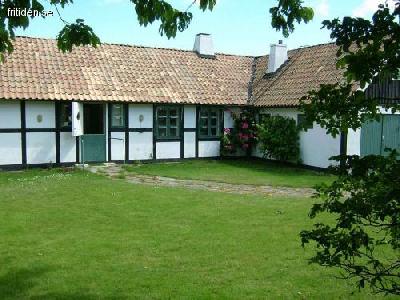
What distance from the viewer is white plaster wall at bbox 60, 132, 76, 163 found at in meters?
17.2

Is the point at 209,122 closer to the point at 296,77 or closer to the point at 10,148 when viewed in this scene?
the point at 296,77

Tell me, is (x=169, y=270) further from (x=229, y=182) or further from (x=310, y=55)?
(x=310, y=55)

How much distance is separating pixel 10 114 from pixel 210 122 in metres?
→ 7.88

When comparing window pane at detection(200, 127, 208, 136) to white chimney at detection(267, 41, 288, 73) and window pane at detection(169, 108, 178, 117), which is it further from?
white chimney at detection(267, 41, 288, 73)

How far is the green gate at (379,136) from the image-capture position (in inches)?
644

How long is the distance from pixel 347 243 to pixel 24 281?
4.30m

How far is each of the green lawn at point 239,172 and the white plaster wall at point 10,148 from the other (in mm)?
3712

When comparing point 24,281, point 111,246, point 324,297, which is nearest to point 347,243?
point 324,297

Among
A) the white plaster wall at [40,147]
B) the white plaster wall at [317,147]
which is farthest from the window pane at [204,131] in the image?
the white plaster wall at [40,147]

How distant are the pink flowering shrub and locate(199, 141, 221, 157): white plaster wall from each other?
252 millimetres

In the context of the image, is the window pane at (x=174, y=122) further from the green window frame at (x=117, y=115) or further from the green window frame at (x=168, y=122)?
the green window frame at (x=117, y=115)

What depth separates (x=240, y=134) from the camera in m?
20.3

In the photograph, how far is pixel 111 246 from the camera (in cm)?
759

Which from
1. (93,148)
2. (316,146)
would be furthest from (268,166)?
(93,148)
